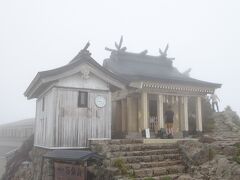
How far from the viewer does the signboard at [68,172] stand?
974 cm

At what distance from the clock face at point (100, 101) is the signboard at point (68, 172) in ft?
12.0

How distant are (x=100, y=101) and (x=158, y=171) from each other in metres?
4.96

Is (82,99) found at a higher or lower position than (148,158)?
higher

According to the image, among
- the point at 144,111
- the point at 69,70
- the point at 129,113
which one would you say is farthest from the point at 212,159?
the point at 129,113

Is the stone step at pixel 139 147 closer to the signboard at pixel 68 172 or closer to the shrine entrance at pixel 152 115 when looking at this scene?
the signboard at pixel 68 172

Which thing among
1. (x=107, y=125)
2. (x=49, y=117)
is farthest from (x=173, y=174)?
(x=49, y=117)

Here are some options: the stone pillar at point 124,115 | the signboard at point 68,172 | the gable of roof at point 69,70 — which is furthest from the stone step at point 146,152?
the stone pillar at point 124,115

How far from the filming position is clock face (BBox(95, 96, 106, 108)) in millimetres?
13352

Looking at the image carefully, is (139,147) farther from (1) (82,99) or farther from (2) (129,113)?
(2) (129,113)

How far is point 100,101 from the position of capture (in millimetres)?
13453

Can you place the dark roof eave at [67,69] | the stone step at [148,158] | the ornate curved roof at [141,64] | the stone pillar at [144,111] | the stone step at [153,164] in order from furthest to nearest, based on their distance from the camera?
the ornate curved roof at [141,64] → the stone pillar at [144,111] → the dark roof eave at [67,69] → the stone step at [148,158] → the stone step at [153,164]

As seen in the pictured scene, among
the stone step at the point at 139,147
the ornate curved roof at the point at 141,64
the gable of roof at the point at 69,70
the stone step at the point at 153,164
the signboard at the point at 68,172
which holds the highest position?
the ornate curved roof at the point at 141,64

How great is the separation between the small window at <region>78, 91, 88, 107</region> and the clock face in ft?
1.81

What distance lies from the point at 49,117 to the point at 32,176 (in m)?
4.44
